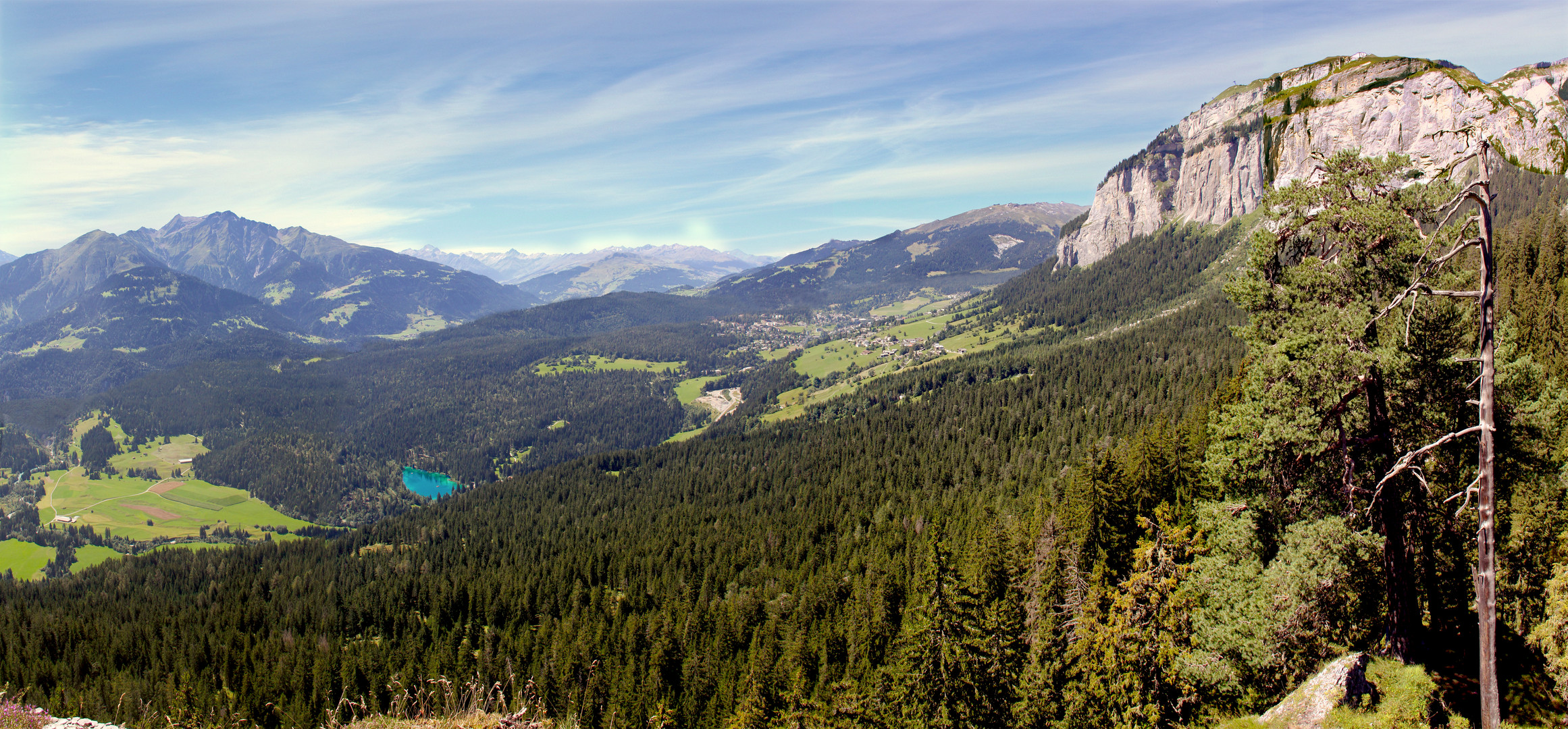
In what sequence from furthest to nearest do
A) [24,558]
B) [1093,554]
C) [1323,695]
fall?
[24,558]
[1093,554]
[1323,695]

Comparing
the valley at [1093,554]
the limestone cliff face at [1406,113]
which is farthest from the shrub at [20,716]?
the limestone cliff face at [1406,113]

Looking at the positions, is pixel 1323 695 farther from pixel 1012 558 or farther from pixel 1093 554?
pixel 1012 558

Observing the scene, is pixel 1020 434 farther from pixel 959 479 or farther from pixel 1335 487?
pixel 1335 487

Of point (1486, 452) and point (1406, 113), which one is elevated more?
point (1406, 113)

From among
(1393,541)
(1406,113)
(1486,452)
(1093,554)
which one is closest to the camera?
(1486,452)

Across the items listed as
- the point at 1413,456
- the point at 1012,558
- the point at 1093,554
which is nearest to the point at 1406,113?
the point at 1093,554

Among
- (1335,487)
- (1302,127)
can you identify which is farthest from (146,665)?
(1302,127)

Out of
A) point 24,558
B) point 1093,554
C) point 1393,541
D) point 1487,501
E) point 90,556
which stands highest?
point 1487,501
